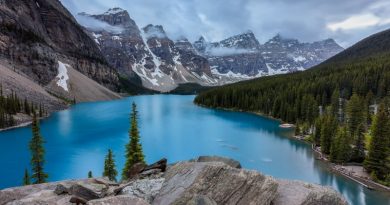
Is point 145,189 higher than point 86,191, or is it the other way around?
point 145,189

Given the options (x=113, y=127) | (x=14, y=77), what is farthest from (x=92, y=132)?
(x=14, y=77)

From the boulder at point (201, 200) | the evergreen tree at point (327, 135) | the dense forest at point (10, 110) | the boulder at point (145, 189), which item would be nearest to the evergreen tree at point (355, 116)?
the evergreen tree at point (327, 135)

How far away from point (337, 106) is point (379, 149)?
5777 centimetres

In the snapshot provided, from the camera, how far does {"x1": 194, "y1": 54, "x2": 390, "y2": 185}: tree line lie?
49.7 metres

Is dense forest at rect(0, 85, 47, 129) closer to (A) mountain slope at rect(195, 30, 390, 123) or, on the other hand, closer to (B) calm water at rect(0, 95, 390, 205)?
(B) calm water at rect(0, 95, 390, 205)

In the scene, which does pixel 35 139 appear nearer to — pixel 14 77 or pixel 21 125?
pixel 21 125

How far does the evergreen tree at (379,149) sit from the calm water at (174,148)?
16.0 feet

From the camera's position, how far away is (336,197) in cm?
1255

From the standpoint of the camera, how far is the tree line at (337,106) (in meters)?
49.7

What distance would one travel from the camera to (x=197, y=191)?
10867 mm

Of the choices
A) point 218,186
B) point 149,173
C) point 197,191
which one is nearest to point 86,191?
point 149,173

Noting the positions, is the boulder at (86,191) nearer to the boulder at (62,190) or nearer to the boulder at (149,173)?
the boulder at (62,190)

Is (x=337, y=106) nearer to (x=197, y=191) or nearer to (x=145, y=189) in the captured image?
(x=197, y=191)

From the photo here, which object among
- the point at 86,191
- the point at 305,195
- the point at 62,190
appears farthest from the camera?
the point at 305,195
